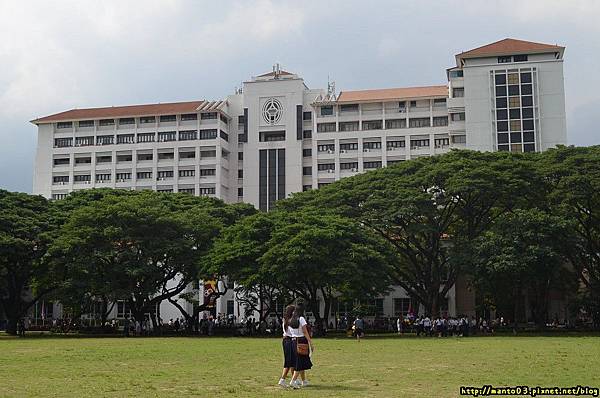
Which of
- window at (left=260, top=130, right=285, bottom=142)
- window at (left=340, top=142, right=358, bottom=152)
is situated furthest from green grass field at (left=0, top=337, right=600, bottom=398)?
window at (left=260, top=130, right=285, bottom=142)

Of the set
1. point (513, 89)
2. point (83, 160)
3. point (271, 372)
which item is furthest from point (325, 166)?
point (271, 372)

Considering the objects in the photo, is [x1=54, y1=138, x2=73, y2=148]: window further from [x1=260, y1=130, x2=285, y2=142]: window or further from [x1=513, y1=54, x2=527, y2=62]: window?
[x1=513, y1=54, x2=527, y2=62]: window

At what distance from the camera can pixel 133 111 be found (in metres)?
95.2

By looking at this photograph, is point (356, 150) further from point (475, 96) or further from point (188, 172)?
point (188, 172)

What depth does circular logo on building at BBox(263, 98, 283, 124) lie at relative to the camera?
305 ft

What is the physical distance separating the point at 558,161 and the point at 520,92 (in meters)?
43.4

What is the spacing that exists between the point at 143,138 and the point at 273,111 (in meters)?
17.5

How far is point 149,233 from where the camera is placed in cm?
4362

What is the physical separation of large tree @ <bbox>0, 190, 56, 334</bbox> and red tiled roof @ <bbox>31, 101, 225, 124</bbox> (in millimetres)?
47335

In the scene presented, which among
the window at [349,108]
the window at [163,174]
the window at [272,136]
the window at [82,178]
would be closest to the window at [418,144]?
the window at [349,108]

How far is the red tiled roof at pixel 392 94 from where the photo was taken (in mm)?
88750

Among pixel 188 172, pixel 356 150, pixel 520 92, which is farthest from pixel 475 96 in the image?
pixel 188 172

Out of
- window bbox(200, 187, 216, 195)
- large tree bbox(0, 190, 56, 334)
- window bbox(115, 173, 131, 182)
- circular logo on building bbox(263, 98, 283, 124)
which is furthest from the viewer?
window bbox(115, 173, 131, 182)

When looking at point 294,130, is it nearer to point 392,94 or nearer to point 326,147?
point 326,147
